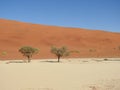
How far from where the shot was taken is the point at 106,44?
2672 inches

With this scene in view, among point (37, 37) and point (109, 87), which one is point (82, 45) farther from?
point (109, 87)

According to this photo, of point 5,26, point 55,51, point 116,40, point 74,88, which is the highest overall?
point 5,26

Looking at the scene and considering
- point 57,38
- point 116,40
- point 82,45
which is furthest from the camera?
point 116,40

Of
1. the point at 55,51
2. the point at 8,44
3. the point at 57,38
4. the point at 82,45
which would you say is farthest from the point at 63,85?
the point at 57,38

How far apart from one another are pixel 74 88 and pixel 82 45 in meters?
A: 55.0

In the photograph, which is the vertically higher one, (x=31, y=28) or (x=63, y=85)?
(x=31, y=28)

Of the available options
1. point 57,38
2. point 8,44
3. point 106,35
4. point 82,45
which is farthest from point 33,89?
point 106,35

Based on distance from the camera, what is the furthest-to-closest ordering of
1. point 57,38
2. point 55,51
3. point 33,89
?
point 57,38
point 55,51
point 33,89

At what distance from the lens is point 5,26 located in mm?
76438

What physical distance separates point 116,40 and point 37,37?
25.5 meters

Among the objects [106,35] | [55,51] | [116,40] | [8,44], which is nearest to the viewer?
[55,51]

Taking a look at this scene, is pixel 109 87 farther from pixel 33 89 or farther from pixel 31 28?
pixel 31 28

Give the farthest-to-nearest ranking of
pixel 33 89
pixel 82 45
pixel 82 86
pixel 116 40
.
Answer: pixel 116 40
pixel 82 45
pixel 82 86
pixel 33 89

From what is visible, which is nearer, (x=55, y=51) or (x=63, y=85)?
(x=63, y=85)
